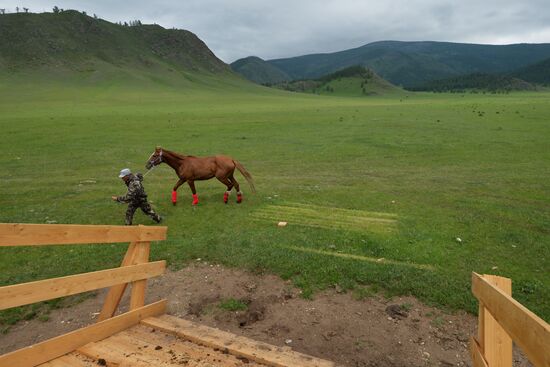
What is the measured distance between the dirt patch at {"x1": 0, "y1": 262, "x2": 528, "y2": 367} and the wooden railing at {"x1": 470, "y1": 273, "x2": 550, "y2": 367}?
2629 millimetres

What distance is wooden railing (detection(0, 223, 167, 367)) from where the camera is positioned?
4.61m

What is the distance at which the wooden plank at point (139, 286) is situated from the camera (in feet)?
21.5

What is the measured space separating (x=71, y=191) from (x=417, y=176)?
16.7 m

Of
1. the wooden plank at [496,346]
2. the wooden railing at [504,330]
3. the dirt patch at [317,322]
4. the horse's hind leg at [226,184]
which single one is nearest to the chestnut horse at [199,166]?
the horse's hind leg at [226,184]

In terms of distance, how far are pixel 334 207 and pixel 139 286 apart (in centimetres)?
960

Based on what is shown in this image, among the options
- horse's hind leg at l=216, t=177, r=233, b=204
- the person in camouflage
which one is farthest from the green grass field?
the person in camouflage

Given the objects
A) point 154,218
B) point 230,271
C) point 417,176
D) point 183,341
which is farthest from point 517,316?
point 417,176

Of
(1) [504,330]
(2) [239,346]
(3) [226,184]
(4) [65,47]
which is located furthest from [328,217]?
(4) [65,47]

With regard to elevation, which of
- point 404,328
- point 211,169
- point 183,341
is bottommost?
point 404,328

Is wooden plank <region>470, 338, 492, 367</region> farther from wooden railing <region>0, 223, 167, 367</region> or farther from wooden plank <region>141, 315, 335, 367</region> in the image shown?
wooden railing <region>0, 223, 167, 367</region>

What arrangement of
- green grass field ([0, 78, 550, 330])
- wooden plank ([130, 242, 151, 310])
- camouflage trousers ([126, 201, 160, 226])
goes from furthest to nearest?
camouflage trousers ([126, 201, 160, 226]), green grass field ([0, 78, 550, 330]), wooden plank ([130, 242, 151, 310])

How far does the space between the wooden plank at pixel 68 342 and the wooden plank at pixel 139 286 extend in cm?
16

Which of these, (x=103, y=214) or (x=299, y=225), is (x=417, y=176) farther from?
(x=103, y=214)

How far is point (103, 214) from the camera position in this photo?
1469cm
